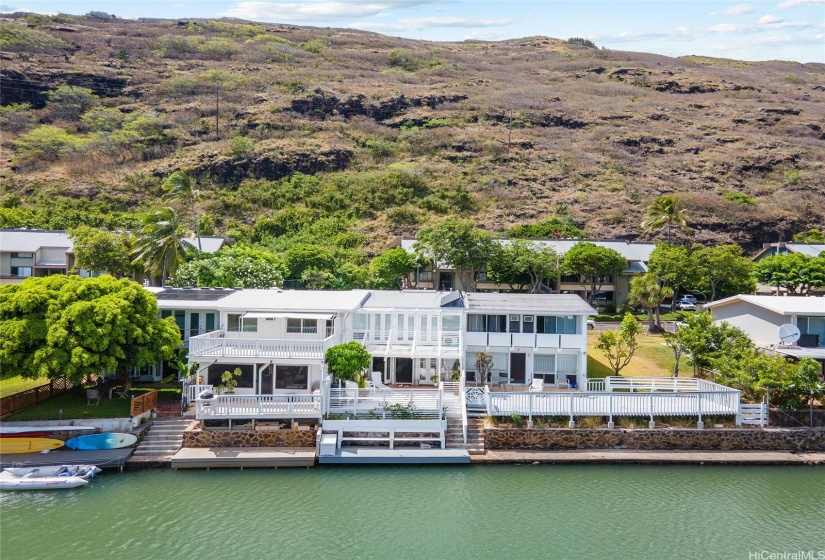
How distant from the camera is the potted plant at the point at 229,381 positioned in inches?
1064

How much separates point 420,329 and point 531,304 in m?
5.14

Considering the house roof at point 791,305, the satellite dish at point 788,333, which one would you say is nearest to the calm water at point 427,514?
the satellite dish at point 788,333

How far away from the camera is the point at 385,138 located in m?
105

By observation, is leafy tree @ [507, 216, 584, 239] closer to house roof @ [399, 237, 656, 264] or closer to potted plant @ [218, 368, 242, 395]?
house roof @ [399, 237, 656, 264]

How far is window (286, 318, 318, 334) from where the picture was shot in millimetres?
30188

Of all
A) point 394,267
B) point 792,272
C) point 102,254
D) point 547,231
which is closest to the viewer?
point 102,254

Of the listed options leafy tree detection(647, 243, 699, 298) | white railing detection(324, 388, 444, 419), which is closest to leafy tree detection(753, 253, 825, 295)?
leafy tree detection(647, 243, 699, 298)

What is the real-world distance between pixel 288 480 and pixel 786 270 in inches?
1722

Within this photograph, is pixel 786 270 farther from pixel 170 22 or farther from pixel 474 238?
pixel 170 22

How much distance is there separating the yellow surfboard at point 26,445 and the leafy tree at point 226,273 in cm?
1648

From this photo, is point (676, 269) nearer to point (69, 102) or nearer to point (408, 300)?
point (408, 300)

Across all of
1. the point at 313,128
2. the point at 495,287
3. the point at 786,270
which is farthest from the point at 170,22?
the point at 786,270

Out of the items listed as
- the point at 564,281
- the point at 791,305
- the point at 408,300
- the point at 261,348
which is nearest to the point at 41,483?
the point at 261,348

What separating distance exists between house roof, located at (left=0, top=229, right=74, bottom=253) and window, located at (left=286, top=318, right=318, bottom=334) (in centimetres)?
3298
